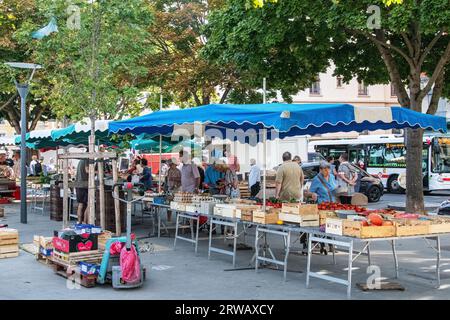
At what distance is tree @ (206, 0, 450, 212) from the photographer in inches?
542

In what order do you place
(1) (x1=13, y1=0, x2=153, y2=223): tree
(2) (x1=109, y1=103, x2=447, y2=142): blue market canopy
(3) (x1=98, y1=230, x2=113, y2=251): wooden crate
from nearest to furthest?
(2) (x1=109, y1=103, x2=447, y2=142): blue market canopy, (3) (x1=98, y1=230, x2=113, y2=251): wooden crate, (1) (x1=13, y1=0, x2=153, y2=223): tree

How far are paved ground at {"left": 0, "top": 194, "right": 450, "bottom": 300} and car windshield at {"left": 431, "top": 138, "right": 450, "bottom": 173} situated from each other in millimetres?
15166

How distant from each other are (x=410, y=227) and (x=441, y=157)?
19.5m

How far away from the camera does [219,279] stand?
28.2 ft

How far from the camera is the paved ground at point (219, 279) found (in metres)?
7.62

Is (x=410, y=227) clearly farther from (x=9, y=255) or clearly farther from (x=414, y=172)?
(x=414, y=172)

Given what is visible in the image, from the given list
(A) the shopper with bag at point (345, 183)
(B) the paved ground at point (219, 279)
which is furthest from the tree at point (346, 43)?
(B) the paved ground at point (219, 279)

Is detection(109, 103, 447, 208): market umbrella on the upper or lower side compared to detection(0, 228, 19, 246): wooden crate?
upper

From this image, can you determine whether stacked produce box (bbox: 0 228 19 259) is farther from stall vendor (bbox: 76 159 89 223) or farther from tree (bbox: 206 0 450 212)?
tree (bbox: 206 0 450 212)

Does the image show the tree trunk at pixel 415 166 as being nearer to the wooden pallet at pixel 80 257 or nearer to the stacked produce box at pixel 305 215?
the stacked produce box at pixel 305 215

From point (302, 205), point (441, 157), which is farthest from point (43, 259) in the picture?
point (441, 157)

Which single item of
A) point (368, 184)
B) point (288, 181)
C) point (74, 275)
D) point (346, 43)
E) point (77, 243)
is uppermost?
point (346, 43)

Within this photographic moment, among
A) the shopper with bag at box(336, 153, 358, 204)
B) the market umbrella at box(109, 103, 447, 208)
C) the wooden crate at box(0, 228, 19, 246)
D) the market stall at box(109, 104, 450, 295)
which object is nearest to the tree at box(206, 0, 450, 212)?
the shopper with bag at box(336, 153, 358, 204)
